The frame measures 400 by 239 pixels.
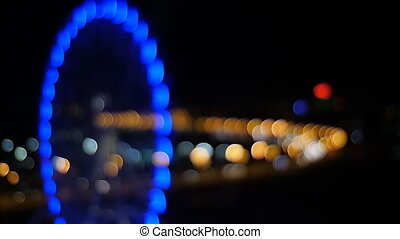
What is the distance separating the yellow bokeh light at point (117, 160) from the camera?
3.58 m

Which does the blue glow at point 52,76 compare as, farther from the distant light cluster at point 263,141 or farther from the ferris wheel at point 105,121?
the distant light cluster at point 263,141

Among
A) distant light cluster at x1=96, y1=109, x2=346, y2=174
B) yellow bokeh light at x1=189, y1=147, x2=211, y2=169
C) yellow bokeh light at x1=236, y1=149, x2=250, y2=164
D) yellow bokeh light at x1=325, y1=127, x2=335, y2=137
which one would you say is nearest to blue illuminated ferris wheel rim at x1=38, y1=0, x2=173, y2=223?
distant light cluster at x1=96, y1=109, x2=346, y2=174

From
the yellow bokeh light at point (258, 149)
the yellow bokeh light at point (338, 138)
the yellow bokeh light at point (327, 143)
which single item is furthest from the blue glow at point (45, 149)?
the yellow bokeh light at point (338, 138)

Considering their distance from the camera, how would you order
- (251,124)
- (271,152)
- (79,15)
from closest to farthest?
(79,15), (251,124), (271,152)

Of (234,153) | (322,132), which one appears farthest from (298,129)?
(234,153)

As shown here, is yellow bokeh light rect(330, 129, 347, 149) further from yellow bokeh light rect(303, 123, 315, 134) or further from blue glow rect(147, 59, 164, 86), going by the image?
blue glow rect(147, 59, 164, 86)

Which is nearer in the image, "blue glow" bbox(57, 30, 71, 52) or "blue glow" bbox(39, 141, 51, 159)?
"blue glow" bbox(39, 141, 51, 159)

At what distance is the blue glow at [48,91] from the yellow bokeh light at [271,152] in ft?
12.2

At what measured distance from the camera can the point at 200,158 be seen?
281 inches

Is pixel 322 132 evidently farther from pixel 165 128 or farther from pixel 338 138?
pixel 165 128

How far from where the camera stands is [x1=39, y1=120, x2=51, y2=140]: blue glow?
3.61 m

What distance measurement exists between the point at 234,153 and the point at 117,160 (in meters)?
3.84

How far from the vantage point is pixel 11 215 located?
329cm

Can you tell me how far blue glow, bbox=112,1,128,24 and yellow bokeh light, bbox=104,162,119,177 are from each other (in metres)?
0.76
